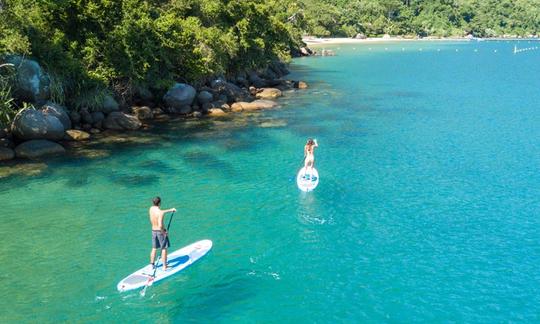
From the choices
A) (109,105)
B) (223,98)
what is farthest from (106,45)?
(223,98)

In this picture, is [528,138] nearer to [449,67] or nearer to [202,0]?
[202,0]

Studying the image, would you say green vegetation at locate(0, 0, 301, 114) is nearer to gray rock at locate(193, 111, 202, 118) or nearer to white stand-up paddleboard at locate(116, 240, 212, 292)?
gray rock at locate(193, 111, 202, 118)

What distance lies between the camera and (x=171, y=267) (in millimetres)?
17375

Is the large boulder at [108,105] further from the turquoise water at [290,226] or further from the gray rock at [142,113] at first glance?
the turquoise water at [290,226]

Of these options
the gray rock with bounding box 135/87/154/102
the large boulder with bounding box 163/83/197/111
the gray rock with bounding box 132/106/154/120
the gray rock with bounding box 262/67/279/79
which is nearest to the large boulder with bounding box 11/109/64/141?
the gray rock with bounding box 132/106/154/120

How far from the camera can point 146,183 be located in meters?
27.9

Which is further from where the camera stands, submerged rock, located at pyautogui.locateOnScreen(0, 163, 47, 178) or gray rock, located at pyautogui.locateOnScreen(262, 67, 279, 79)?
gray rock, located at pyautogui.locateOnScreen(262, 67, 279, 79)

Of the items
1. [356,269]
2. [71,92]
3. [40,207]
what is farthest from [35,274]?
[71,92]

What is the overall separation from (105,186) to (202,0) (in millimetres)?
34496

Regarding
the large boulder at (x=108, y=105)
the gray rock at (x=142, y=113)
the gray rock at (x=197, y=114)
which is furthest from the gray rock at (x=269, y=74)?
the large boulder at (x=108, y=105)

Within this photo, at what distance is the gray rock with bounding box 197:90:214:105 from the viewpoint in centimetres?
4850

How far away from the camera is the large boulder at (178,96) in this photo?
4644cm

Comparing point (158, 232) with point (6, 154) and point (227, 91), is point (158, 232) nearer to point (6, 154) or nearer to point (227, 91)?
point (6, 154)

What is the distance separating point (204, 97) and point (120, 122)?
443 inches
